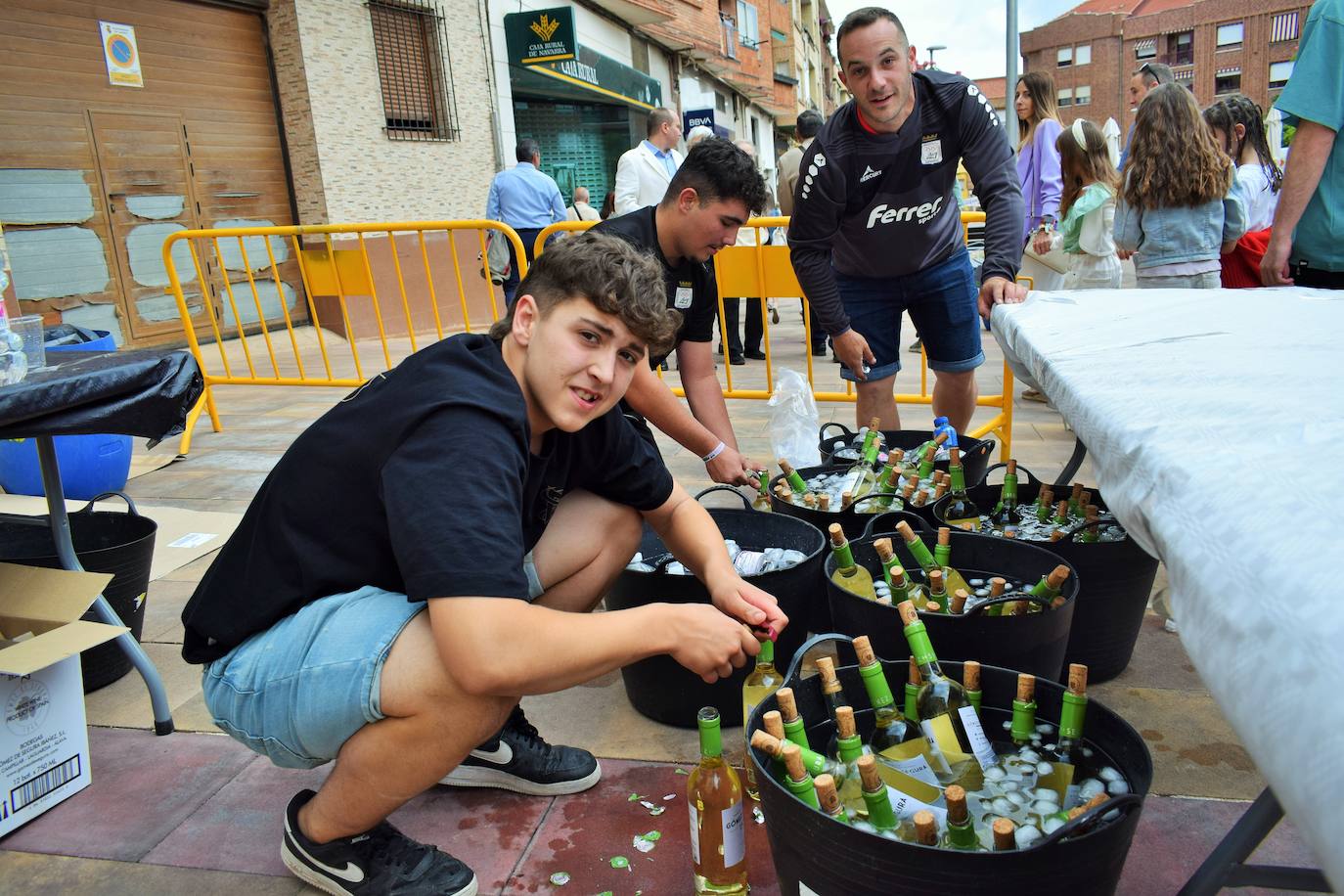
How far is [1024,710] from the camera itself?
152 cm

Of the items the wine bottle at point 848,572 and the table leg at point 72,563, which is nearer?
the wine bottle at point 848,572

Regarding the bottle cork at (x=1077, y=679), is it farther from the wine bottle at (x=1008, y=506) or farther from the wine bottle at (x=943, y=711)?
the wine bottle at (x=1008, y=506)

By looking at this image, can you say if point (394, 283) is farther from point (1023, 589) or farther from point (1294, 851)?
point (1294, 851)

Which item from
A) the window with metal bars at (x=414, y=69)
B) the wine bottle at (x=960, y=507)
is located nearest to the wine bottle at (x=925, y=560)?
the wine bottle at (x=960, y=507)

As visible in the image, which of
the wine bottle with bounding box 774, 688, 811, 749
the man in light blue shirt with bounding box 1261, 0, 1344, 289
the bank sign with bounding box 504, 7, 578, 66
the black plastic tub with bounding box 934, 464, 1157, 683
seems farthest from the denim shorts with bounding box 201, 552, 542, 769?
the bank sign with bounding box 504, 7, 578, 66

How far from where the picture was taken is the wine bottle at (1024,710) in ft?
4.95

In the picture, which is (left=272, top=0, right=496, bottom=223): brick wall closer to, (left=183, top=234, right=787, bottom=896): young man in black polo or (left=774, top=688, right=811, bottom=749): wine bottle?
(left=183, top=234, right=787, bottom=896): young man in black polo

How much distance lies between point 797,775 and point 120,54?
338 inches

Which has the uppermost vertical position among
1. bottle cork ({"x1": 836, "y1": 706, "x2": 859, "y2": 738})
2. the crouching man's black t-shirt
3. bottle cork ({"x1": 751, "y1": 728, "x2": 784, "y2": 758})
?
the crouching man's black t-shirt

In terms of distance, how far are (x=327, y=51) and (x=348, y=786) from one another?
9.06 m

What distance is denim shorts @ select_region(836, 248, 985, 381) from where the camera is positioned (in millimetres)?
3465

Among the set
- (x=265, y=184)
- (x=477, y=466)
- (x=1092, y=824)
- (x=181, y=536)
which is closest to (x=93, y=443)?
(x=181, y=536)

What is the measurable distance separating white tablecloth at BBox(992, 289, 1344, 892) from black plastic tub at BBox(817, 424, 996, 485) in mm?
1130

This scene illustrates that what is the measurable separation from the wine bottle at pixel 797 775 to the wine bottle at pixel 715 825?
22 centimetres
